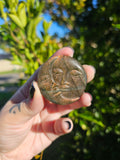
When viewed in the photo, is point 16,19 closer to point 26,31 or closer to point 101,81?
point 26,31

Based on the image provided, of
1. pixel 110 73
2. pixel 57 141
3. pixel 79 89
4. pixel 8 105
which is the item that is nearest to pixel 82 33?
pixel 110 73

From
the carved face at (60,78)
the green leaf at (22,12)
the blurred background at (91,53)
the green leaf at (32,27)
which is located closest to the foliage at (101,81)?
the blurred background at (91,53)

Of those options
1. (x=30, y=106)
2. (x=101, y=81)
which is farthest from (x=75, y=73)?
(x=101, y=81)

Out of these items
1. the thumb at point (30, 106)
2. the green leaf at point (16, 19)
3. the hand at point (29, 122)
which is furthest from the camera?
the green leaf at point (16, 19)

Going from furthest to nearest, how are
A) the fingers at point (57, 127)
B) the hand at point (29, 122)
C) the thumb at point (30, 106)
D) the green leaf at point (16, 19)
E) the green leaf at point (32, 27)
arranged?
1. the green leaf at point (32, 27)
2. the green leaf at point (16, 19)
3. the fingers at point (57, 127)
4. the hand at point (29, 122)
5. the thumb at point (30, 106)

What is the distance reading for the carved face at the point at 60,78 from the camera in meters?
1.37

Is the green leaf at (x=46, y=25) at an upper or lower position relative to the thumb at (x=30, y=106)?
upper

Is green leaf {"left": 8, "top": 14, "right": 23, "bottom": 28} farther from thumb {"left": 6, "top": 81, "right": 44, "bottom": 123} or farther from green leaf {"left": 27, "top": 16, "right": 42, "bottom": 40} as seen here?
thumb {"left": 6, "top": 81, "right": 44, "bottom": 123}

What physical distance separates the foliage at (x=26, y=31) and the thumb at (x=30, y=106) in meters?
0.70

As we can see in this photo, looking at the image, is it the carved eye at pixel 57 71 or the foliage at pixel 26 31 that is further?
the foliage at pixel 26 31

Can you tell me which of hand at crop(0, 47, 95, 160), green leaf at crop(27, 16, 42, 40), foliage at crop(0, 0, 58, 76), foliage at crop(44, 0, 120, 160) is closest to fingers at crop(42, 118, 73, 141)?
hand at crop(0, 47, 95, 160)

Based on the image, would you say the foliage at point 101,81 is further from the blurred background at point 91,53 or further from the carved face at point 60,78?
the carved face at point 60,78

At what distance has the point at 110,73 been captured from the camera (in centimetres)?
189

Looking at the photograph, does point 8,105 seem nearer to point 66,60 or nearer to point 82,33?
point 66,60
